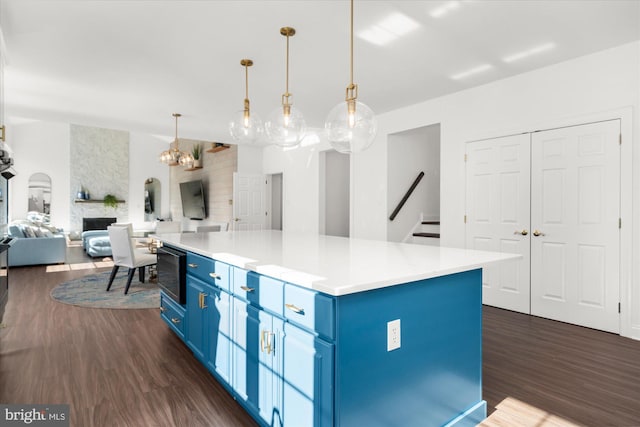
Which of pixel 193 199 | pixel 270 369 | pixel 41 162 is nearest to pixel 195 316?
pixel 270 369

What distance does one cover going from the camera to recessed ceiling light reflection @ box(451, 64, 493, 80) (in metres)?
3.76

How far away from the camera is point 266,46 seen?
11.0ft

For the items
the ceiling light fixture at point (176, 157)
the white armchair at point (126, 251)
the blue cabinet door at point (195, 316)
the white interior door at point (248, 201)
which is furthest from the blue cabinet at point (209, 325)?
the white interior door at point (248, 201)

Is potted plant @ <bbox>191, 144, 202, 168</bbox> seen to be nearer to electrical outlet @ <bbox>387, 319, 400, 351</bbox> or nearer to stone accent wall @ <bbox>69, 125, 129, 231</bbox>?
stone accent wall @ <bbox>69, 125, 129, 231</bbox>

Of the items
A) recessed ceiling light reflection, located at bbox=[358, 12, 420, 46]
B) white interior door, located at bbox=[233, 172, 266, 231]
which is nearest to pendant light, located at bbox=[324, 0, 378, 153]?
recessed ceiling light reflection, located at bbox=[358, 12, 420, 46]

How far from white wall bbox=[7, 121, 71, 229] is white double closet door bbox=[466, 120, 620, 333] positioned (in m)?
10.8

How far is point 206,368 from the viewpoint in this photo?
8.25 feet

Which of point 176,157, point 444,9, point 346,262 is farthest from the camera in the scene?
point 176,157

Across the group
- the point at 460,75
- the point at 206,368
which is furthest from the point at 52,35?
the point at 460,75

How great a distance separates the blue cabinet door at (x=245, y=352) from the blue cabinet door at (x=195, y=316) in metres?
0.50

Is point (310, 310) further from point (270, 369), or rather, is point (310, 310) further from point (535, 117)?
point (535, 117)

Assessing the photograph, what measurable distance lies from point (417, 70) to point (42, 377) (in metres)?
4.17

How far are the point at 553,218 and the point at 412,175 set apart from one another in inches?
94.2

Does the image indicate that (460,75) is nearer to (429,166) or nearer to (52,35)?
(429,166)
